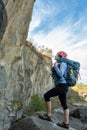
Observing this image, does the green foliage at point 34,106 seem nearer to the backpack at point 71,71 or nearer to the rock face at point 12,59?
the rock face at point 12,59

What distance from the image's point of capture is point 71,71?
49.3 ft

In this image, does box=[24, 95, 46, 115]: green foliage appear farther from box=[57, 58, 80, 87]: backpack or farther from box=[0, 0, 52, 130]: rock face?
box=[57, 58, 80, 87]: backpack

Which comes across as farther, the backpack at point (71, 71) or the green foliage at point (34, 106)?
the green foliage at point (34, 106)

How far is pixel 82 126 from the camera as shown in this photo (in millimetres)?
19125

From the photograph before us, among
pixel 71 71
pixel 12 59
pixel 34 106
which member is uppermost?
pixel 12 59

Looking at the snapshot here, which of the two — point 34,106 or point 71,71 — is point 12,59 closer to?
point 71,71

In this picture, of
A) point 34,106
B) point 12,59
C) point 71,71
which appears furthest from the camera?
point 34,106

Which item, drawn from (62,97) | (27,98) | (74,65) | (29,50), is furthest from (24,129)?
(29,50)

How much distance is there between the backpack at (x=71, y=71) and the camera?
49.1ft

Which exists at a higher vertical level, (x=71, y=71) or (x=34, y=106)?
(x=71, y=71)

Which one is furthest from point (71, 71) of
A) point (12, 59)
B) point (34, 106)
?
point (34, 106)

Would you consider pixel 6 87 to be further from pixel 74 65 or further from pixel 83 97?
pixel 83 97

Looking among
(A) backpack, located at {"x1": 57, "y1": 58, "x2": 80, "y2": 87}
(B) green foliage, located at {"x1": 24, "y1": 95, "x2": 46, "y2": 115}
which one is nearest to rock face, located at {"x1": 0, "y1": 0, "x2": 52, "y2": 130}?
(A) backpack, located at {"x1": 57, "y1": 58, "x2": 80, "y2": 87}

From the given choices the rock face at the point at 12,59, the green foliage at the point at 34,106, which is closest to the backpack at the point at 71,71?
the rock face at the point at 12,59
